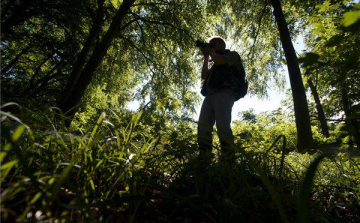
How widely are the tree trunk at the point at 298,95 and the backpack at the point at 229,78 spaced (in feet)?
10.1

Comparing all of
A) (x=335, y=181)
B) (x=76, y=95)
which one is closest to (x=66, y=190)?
(x=335, y=181)

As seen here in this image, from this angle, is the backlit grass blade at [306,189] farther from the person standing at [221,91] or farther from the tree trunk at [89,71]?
the tree trunk at [89,71]

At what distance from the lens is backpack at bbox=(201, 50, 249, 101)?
7.93 ft

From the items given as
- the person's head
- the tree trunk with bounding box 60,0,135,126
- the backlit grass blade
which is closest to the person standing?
the person's head

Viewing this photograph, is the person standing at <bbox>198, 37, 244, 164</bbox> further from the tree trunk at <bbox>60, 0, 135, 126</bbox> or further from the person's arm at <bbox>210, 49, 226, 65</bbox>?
the tree trunk at <bbox>60, 0, 135, 126</bbox>

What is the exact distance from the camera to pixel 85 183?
80 centimetres

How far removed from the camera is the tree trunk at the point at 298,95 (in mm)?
4840

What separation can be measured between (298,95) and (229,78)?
3571mm

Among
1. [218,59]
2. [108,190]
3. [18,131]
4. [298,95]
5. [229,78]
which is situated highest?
[298,95]

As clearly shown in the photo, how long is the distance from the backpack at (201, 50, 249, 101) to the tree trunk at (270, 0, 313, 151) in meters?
3.08

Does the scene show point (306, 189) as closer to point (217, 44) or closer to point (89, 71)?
point (217, 44)

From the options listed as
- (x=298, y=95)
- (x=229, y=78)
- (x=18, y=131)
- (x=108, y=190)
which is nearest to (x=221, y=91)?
(x=229, y=78)

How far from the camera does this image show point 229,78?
2426 mm

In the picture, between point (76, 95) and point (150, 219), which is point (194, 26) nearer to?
point (76, 95)
